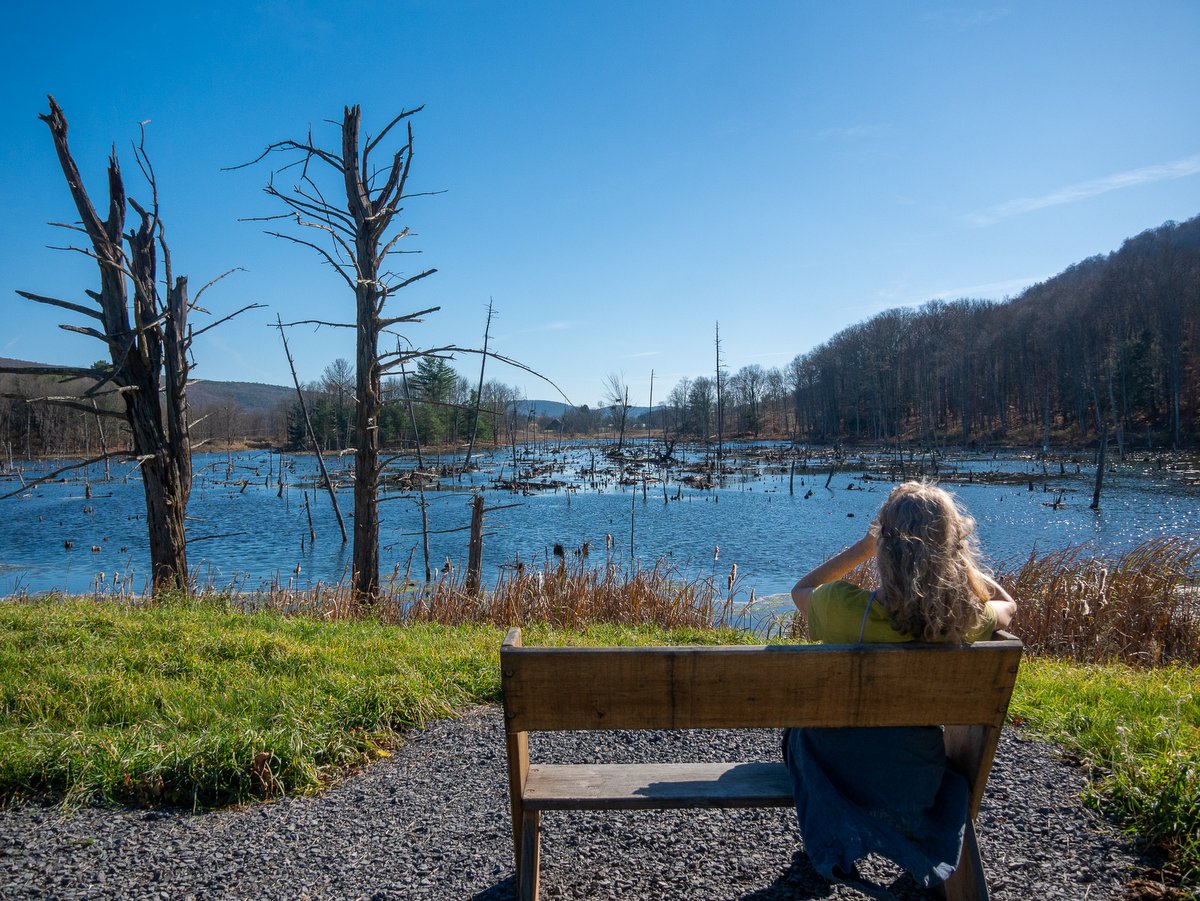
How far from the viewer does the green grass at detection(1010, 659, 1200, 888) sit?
2861mm

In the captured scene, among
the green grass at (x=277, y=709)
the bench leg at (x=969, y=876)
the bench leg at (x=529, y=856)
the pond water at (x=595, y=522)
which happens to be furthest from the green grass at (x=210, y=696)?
the pond water at (x=595, y=522)

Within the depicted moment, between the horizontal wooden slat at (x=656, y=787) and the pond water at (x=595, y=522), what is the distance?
280 inches

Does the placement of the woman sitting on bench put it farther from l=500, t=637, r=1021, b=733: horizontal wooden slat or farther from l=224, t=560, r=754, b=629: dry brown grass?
l=224, t=560, r=754, b=629: dry brown grass

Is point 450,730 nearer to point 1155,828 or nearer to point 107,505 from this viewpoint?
point 1155,828

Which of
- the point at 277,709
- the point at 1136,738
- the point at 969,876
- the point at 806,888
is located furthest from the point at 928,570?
the point at 277,709

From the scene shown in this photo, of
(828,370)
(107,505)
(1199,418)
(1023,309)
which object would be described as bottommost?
(107,505)

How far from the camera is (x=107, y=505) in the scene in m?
32.7

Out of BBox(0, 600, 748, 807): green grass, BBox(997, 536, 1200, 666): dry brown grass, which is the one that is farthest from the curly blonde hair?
BBox(997, 536, 1200, 666): dry brown grass

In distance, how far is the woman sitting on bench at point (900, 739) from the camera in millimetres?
2238

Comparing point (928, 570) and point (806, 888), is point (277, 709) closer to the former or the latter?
point (806, 888)

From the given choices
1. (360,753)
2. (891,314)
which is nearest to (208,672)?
(360,753)

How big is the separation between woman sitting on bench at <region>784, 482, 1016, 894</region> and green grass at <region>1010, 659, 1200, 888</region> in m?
1.12

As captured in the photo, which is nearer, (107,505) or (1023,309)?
(107,505)

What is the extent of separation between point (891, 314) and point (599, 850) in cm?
11113
